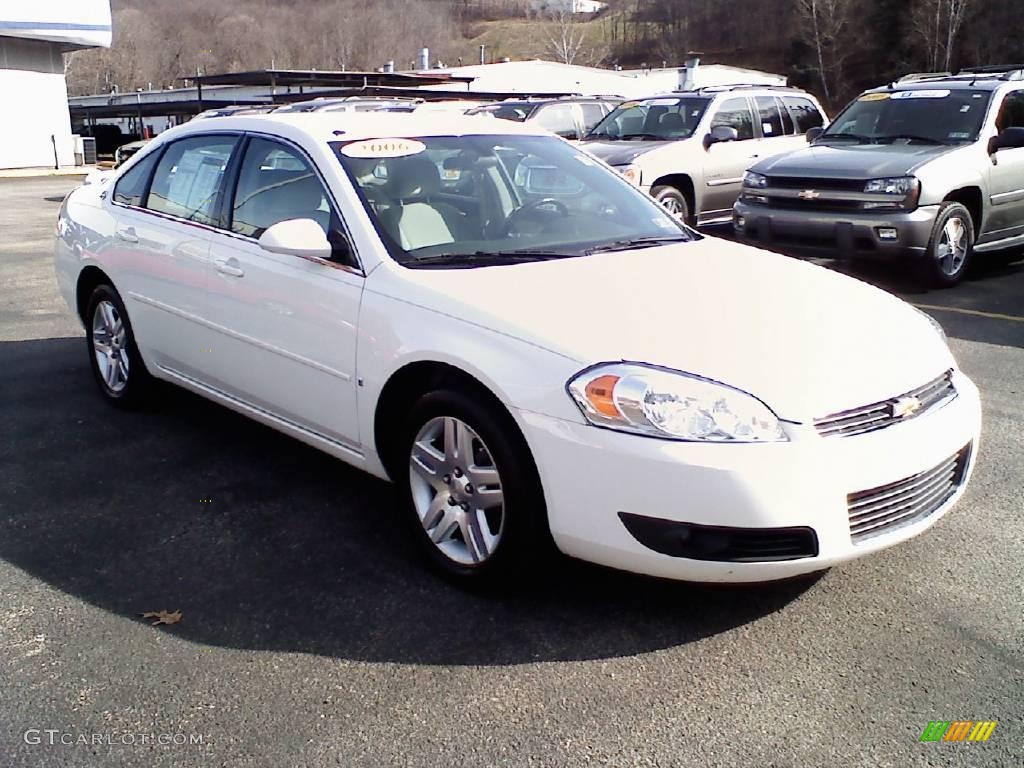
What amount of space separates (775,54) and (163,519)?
10390 centimetres

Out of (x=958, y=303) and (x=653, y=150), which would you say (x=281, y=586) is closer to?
(x=958, y=303)

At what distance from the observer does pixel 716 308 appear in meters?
3.41

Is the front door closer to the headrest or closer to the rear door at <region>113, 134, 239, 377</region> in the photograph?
the rear door at <region>113, 134, 239, 377</region>

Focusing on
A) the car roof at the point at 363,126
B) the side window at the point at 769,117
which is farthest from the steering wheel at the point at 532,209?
the side window at the point at 769,117

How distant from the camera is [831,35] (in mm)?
73625

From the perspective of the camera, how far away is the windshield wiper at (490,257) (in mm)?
3686

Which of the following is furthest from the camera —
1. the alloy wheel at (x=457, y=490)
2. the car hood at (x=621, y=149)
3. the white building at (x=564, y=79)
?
the white building at (x=564, y=79)

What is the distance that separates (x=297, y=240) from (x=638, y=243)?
1.43 m

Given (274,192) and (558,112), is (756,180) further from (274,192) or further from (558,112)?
(558,112)

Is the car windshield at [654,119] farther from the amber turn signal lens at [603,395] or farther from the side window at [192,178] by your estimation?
the amber turn signal lens at [603,395]

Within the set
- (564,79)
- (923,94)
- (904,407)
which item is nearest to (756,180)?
(923,94)

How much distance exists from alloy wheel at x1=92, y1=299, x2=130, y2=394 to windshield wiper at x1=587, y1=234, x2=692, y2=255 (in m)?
2.77

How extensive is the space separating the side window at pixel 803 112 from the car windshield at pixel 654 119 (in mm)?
1692

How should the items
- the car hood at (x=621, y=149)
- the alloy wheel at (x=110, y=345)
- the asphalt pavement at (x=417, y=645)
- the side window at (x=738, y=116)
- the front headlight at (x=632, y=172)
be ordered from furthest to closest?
the side window at (x=738, y=116)
the car hood at (x=621, y=149)
the front headlight at (x=632, y=172)
the alloy wheel at (x=110, y=345)
the asphalt pavement at (x=417, y=645)
